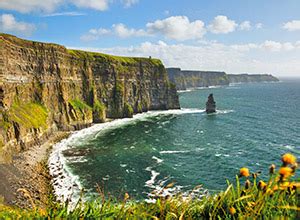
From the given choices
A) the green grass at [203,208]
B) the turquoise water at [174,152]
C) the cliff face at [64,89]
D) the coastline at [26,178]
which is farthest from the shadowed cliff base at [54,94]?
the green grass at [203,208]

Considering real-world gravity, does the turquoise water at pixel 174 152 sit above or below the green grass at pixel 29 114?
below

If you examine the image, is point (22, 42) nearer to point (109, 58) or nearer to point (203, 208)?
point (109, 58)

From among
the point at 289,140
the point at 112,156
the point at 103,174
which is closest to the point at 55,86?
the point at 112,156

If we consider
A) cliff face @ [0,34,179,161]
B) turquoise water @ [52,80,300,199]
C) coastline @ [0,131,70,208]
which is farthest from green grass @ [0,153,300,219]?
cliff face @ [0,34,179,161]

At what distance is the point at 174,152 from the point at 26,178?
109 feet

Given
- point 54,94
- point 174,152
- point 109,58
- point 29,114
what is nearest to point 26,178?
point 29,114

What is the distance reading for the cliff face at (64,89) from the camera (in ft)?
200

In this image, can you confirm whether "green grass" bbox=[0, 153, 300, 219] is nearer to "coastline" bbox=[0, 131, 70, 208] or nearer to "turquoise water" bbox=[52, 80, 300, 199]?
"turquoise water" bbox=[52, 80, 300, 199]

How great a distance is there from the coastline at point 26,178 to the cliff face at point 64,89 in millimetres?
3624

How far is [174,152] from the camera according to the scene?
6344 cm

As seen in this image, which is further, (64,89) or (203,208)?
(64,89)

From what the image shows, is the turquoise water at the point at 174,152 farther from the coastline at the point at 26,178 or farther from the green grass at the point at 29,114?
the green grass at the point at 29,114

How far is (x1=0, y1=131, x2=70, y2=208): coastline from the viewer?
127 feet

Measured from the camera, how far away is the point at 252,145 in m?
68.6
